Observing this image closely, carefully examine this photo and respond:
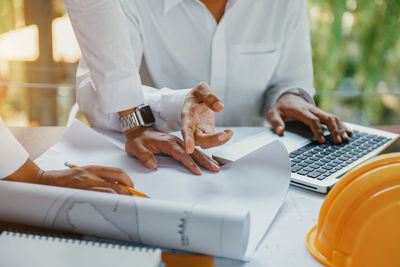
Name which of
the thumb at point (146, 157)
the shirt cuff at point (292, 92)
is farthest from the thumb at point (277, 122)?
the thumb at point (146, 157)

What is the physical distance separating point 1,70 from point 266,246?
86.2 inches

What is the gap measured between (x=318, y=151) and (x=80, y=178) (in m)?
0.50

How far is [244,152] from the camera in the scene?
0.81 metres

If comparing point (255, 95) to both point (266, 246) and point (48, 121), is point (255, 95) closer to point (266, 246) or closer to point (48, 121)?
point (266, 246)

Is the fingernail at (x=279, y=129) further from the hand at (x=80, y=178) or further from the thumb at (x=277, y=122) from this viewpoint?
the hand at (x=80, y=178)

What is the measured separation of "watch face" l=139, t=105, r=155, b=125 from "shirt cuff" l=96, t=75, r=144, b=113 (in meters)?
0.02

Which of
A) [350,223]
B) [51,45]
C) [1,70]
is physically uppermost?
[350,223]

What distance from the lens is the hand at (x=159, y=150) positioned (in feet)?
2.50

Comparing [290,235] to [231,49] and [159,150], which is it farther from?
[231,49]

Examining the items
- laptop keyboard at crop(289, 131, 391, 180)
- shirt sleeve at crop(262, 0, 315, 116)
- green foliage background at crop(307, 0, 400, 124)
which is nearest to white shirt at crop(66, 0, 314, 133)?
shirt sleeve at crop(262, 0, 315, 116)

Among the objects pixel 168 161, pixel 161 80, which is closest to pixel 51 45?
pixel 161 80

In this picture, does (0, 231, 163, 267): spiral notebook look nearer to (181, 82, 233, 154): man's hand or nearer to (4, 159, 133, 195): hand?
(4, 159, 133, 195): hand

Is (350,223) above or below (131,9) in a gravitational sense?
below

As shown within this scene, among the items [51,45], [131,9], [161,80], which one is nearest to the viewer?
[131,9]
